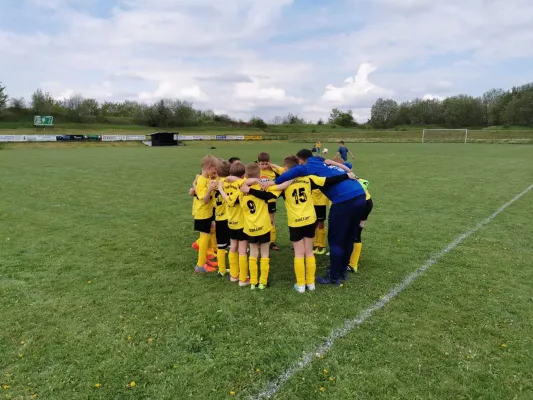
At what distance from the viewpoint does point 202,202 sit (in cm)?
610

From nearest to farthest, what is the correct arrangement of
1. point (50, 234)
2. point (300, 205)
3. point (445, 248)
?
point (300, 205) → point (445, 248) → point (50, 234)

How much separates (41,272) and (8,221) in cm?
449

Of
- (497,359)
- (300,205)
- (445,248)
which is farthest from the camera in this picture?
(445,248)

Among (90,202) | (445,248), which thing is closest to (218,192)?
(445,248)

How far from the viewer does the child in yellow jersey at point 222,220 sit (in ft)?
19.2

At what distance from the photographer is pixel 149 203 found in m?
12.1

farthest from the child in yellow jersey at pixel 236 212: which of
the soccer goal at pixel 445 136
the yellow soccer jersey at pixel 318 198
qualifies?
the soccer goal at pixel 445 136

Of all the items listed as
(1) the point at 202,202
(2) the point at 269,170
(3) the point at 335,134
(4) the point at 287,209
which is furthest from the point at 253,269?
(3) the point at 335,134

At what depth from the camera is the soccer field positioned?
11.7 feet

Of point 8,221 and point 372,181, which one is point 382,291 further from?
point 372,181

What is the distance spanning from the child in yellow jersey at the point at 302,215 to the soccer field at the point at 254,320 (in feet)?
1.33

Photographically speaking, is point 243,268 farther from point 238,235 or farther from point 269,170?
point 269,170

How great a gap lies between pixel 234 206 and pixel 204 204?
0.76 metres

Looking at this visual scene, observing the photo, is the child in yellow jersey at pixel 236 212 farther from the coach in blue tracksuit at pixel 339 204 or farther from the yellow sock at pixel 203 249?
the coach in blue tracksuit at pixel 339 204
